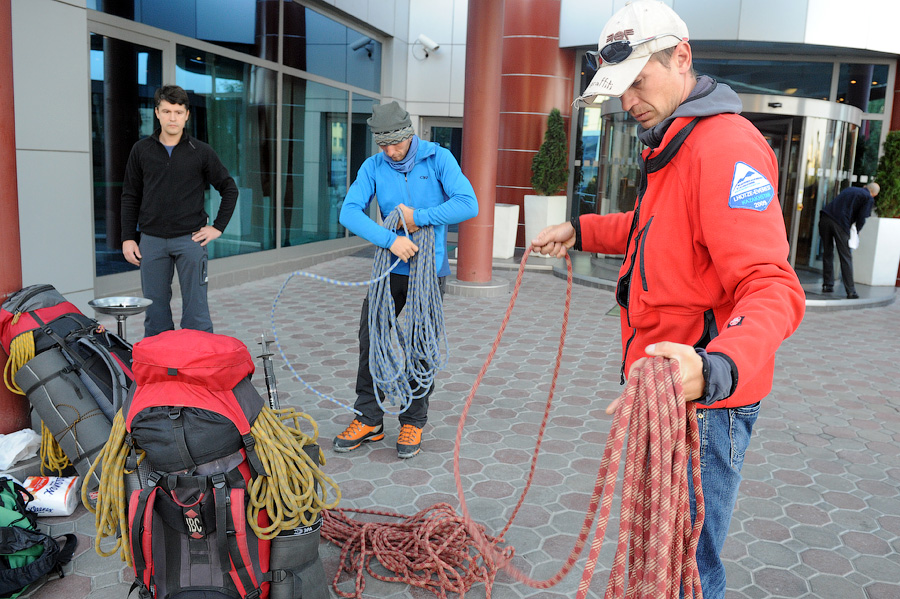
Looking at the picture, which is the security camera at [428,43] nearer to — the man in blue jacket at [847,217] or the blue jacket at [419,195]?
the man in blue jacket at [847,217]

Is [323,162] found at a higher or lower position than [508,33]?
lower

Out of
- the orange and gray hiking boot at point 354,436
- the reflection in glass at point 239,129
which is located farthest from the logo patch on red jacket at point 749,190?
the reflection in glass at point 239,129

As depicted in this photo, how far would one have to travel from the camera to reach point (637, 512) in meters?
1.40

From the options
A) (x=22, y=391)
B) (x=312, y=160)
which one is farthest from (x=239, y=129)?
(x=22, y=391)

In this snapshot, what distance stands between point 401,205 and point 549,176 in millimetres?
8890

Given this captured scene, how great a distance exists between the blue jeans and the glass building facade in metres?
6.37

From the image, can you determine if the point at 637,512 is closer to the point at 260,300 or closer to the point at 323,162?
the point at 260,300

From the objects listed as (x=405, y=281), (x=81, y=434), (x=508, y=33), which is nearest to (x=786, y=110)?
(x=508, y=33)

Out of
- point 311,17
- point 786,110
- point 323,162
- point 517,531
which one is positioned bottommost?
point 517,531

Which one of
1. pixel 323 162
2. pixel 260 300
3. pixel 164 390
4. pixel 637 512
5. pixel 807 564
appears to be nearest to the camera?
pixel 637 512

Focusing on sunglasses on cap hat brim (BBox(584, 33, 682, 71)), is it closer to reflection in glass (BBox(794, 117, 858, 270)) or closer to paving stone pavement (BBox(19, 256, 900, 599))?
paving stone pavement (BBox(19, 256, 900, 599))

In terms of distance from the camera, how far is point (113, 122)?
6641 mm

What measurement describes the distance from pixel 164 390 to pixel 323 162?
9304 millimetres

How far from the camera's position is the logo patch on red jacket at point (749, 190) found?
4.61 ft
